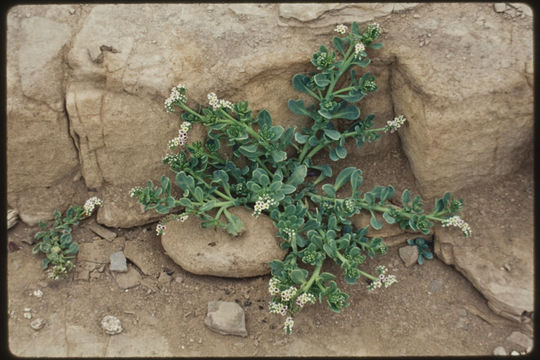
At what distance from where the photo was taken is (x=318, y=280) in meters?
4.15

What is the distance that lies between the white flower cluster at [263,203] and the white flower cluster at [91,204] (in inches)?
59.3

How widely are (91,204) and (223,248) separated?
4.12 feet

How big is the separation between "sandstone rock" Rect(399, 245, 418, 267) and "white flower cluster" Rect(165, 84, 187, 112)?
2.39m

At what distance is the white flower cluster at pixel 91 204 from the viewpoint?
4.56m

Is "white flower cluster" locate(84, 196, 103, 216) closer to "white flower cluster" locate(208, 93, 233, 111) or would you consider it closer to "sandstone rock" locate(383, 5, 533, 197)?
"white flower cluster" locate(208, 93, 233, 111)

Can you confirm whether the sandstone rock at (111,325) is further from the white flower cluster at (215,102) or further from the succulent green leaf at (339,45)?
the succulent green leaf at (339,45)

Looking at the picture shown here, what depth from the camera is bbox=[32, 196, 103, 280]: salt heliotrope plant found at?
4469mm

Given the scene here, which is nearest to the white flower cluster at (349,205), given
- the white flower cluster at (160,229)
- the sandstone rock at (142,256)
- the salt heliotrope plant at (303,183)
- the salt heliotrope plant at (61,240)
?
the salt heliotrope plant at (303,183)

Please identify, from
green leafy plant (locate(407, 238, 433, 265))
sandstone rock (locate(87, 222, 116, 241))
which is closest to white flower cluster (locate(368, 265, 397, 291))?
green leafy plant (locate(407, 238, 433, 265))

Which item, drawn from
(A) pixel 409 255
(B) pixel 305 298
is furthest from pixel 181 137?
(A) pixel 409 255

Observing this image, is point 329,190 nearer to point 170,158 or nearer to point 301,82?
point 301,82

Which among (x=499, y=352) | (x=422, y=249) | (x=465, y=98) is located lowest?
(x=499, y=352)

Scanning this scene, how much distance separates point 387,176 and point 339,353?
177 centimetres

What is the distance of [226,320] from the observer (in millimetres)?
4227
